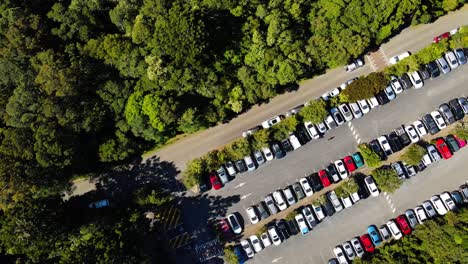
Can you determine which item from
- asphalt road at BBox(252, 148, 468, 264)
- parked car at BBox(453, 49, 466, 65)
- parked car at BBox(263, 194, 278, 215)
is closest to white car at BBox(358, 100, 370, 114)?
asphalt road at BBox(252, 148, 468, 264)

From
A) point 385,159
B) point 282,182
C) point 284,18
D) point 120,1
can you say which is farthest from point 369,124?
point 120,1

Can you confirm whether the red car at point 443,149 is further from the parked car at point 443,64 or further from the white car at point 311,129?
the white car at point 311,129

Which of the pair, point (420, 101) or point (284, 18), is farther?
point (420, 101)

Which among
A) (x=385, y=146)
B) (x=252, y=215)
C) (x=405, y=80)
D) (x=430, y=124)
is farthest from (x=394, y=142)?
(x=252, y=215)

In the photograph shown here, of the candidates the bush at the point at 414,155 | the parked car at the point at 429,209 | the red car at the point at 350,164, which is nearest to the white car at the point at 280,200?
the red car at the point at 350,164

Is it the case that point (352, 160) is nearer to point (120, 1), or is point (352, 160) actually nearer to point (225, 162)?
point (225, 162)

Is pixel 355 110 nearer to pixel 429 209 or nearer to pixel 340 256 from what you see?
pixel 429 209

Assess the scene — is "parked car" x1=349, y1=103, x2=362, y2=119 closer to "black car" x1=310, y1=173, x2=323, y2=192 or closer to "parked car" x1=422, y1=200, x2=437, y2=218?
"black car" x1=310, y1=173, x2=323, y2=192
